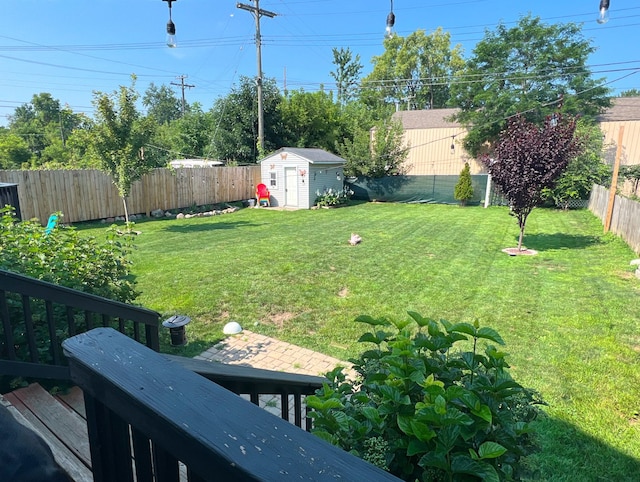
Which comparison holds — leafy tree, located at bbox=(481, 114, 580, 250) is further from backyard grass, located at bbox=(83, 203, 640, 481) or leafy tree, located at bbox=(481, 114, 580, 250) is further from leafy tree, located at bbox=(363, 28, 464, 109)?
leafy tree, located at bbox=(363, 28, 464, 109)

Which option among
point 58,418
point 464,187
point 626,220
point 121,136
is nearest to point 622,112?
point 464,187

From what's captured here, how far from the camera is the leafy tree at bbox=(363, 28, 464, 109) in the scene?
124 feet

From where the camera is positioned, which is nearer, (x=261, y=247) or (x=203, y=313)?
(x=203, y=313)

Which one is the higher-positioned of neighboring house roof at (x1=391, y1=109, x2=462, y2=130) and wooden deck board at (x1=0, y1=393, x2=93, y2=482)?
neighboring house roof at (x1=391, y1=109, x2=462, y2=130)

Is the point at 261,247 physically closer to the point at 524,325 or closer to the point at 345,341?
the point at 345,341

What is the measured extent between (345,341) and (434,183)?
15.0 meters

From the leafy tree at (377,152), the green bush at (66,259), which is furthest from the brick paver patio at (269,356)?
the leafy tree at (377,152)

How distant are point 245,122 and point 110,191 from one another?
1065 cm

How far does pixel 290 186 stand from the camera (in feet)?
57.1

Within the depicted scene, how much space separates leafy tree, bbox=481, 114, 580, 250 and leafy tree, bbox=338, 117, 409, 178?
36.8ft

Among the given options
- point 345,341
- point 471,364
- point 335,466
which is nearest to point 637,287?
point 345,341

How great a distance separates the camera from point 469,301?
18.7 ft

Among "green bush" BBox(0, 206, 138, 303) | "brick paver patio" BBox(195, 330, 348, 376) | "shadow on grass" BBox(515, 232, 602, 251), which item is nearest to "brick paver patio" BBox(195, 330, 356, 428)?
"brick paver patio" BBox(195, 330, 348, 376)

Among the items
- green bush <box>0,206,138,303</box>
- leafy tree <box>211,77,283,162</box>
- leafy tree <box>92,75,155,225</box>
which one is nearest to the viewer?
green bush <box>0,206,138,303</box>
